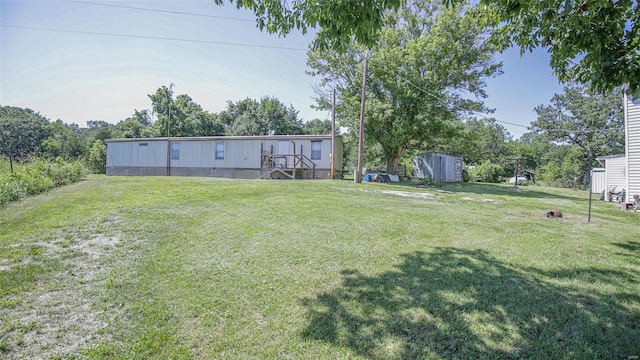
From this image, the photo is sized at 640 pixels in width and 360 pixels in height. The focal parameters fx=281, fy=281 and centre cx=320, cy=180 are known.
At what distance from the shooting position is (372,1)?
2736mm

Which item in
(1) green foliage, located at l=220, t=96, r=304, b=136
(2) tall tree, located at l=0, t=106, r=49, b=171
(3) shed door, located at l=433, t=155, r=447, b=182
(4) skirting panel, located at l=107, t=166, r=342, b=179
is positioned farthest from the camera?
(2) tall tree, located at l=0, t=106, r=49, b=171

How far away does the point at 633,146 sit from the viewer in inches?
358

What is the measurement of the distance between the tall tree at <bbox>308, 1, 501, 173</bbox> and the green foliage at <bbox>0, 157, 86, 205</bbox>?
14.3 metres

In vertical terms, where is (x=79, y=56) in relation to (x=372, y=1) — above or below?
above

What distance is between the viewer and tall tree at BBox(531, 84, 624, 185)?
27.5 metres

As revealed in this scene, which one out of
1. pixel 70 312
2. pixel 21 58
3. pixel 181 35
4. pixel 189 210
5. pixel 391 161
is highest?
pixel 181 35

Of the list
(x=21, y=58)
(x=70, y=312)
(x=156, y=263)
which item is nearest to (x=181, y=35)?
(x=21, y=58)

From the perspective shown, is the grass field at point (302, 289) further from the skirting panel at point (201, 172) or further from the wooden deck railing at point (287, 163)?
the skirting panel at point (201, 172)

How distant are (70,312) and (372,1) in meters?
3.83

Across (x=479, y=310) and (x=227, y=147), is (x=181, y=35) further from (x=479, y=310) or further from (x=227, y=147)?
(x=479, y=310)

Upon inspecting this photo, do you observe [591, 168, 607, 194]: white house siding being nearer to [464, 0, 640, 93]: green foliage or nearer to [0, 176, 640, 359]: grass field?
[0, 176, 640, 359]: grass field

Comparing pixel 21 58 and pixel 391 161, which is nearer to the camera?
pixel 21 58

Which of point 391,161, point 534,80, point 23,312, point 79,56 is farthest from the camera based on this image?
point 391,161

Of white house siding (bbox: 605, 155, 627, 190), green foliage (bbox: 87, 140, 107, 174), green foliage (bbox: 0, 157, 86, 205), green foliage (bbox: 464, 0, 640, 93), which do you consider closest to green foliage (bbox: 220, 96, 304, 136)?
green foliage (bbox: 87, 140, 107, 174)
